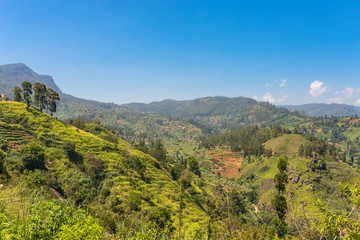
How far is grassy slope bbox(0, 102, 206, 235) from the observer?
Result: 54.2 m

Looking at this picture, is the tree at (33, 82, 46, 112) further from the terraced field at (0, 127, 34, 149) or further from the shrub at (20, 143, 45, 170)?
the shrub at (20, 143, 45, 170)

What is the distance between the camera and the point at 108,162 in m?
65.4

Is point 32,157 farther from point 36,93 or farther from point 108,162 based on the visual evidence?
point 36,93

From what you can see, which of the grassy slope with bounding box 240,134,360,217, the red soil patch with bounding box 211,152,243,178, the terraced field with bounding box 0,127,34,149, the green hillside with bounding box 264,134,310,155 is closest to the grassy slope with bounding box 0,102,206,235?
the terraced field with bounding box 0,127,34,149

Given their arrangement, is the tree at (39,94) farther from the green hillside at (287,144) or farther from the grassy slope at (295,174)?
the green hillside at (287,144)

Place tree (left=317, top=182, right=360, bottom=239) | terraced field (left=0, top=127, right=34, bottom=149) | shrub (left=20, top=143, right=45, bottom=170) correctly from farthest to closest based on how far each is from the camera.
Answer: terraced field (left=0, top=127, right=34, bottom=149) < shrub (left=20, top=143, right=45, bottom=170) < tree (left=317, top=182, right=360, bottom=239)

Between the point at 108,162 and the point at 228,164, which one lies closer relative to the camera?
the point at 108,162

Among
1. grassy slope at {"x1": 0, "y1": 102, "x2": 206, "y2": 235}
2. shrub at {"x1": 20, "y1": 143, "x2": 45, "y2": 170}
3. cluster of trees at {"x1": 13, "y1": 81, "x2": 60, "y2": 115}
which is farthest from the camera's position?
cluster of trees at {"x1": 13, "y1": 81, "x2": 60, "y2": 115}

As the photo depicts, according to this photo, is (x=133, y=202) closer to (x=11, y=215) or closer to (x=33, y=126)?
(x=11, y=215)

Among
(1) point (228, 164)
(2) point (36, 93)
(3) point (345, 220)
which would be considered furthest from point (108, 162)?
(1) point (228, 164)

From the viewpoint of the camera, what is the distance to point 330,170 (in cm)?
11500

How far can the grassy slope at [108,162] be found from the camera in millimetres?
54188

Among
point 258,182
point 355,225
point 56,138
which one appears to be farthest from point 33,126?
point 258,182

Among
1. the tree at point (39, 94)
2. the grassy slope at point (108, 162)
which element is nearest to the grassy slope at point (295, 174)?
the grassy slope at point (108, 162)
